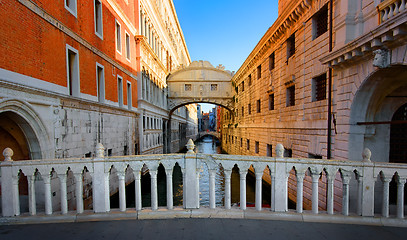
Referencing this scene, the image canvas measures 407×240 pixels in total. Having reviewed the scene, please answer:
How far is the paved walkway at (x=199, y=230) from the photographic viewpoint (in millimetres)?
3611

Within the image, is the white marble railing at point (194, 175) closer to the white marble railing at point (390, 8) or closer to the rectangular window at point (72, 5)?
the white marble railing at point (390, 8)

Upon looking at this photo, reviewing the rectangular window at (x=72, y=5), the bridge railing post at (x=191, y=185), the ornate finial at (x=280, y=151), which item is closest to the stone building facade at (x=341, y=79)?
the ornate finial at (x=280, y=151)

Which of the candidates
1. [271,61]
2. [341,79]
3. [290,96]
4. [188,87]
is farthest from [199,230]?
[188,87]

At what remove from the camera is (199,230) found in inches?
149

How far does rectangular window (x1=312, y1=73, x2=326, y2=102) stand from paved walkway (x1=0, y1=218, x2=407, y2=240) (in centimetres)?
601

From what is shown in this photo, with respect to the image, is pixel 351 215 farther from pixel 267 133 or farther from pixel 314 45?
pixel 267 133

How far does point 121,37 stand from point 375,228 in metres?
15.4

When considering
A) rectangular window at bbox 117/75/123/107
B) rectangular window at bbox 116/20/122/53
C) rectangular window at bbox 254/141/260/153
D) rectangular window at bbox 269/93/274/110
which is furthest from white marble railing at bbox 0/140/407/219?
rectangular window at bbox 254/141/260/153

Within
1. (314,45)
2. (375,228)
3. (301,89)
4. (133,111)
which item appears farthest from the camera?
(133,111)

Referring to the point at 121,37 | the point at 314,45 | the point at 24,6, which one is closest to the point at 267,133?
the point at 314,45

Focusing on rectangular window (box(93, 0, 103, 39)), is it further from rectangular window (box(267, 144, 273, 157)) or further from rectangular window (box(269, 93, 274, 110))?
rectangular window (box(267, 144, 273, 157))

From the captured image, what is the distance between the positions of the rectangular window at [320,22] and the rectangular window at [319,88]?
192 centimetres

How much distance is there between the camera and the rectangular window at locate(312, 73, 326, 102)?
873 cm

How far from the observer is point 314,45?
9.11m
